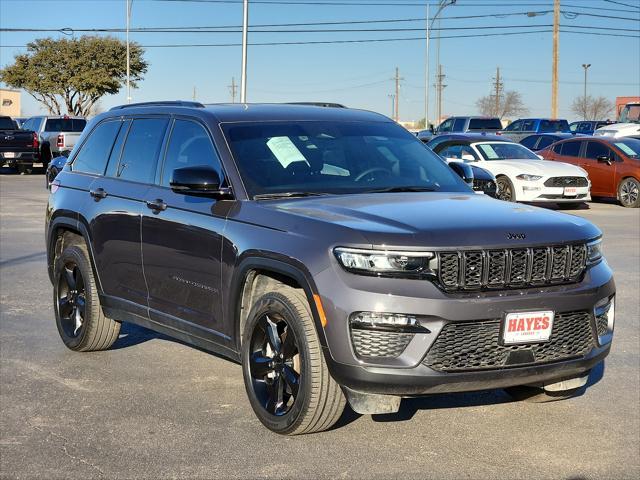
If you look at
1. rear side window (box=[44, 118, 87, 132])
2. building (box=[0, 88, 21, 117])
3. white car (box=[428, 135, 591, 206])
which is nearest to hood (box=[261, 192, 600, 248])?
white car (box=[428, 135, 591, 206])

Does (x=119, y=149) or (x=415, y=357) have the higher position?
(x=119, y=149)

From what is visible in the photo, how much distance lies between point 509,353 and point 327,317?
0.89 meters

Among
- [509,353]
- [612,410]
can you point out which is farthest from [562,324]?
[612,410]

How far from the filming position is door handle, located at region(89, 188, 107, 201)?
6.91m

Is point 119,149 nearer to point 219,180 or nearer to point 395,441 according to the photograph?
point 219,180

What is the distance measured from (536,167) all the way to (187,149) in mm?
16135

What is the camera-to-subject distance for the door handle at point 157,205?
615 centimetres

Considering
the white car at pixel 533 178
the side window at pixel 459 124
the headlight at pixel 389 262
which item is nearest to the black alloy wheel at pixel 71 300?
the headlight at pixel 389 262

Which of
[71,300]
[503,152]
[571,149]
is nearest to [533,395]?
[71,300]

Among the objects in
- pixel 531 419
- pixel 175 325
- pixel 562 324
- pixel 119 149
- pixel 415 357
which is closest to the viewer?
pixel 415 357

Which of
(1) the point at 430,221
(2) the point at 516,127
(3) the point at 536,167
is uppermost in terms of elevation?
(2) the point at 516,127

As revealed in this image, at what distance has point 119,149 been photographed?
7.04 metres

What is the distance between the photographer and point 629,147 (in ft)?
76.6

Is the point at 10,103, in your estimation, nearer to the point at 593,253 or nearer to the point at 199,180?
the point at 199,180
